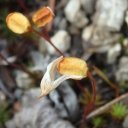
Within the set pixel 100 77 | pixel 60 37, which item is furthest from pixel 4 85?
pixel 100 77

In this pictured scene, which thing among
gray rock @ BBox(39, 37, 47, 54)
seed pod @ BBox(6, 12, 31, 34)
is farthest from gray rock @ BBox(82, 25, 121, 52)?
seed pod @ BBox(6, 12, 31, 34)

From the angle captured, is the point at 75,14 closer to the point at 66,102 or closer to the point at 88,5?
the point at 88,5

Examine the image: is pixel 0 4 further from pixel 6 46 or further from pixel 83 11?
pixel 83 11

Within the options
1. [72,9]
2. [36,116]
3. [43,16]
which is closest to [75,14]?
[72,9]

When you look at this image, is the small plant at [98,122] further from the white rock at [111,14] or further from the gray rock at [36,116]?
the white rock at [111,14]

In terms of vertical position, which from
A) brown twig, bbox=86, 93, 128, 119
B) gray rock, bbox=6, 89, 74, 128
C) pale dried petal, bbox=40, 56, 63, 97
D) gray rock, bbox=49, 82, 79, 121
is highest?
pale dried petal, bbox=40, 56, 63, 97

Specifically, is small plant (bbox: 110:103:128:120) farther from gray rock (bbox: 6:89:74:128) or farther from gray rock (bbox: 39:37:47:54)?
gray rock (bbox: 39:37:47:54)
